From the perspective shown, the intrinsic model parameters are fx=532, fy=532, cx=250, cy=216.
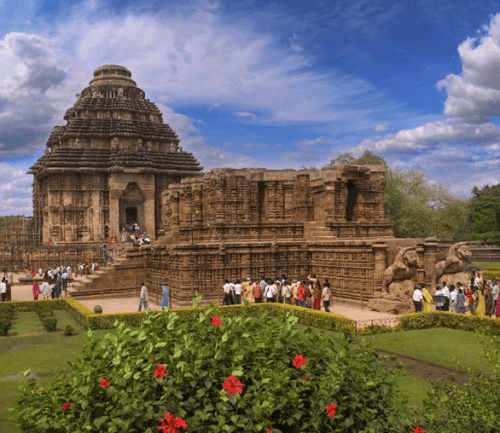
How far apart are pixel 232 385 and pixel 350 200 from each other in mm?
22589

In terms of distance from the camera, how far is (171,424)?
4383 millimetres

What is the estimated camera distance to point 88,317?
16.4 m

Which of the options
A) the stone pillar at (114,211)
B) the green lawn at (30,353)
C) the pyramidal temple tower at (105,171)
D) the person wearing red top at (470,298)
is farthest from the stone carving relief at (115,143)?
the person wearing red top at (470,298)

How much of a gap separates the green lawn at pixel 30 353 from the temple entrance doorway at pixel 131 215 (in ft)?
94.6

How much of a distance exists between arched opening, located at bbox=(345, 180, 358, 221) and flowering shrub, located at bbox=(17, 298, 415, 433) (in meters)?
21.4

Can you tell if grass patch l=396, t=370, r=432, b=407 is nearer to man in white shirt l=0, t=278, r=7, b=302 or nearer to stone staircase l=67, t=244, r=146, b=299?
stone staircase l=67, t=244, r=146, b=299

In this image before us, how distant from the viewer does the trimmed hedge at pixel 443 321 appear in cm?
1419

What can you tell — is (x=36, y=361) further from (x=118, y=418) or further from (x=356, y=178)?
(x=356, y=178)

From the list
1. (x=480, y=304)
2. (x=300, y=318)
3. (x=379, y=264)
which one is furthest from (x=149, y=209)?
(x=480, y=304)

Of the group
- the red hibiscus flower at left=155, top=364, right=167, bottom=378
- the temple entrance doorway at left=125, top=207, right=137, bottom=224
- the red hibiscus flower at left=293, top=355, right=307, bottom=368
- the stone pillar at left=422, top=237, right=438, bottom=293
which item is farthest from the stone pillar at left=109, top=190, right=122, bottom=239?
the red hibiscus flower at left=293, top=355, right=307, bottom=368

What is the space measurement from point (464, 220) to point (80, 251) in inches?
1511

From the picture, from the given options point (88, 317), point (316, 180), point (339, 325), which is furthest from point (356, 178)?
point (88, 317)

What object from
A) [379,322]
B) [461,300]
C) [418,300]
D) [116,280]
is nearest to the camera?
[379,322]

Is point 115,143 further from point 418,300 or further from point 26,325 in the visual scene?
point 418,300
